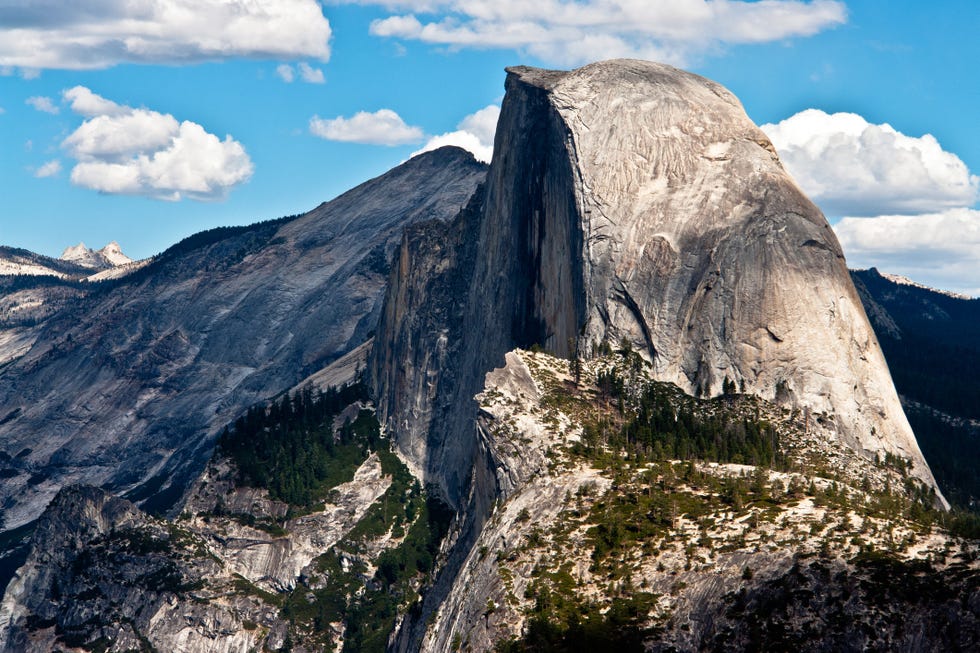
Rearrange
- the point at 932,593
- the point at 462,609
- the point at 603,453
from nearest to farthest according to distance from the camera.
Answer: the point at 932,593, the point at 462,609, the point at 603,453

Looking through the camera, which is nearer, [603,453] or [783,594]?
[783,594]

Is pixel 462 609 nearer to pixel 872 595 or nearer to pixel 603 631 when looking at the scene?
pixel 603 631

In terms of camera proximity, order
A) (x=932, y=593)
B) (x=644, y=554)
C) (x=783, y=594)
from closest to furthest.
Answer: (x=932, y=593) < (x=783, y=594) < (x=644, y=554)

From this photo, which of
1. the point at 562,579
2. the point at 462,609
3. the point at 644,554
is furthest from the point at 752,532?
the point at 462,609

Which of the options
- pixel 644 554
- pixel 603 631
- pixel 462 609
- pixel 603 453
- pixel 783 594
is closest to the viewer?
pixel 783 594

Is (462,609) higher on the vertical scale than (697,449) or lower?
lower

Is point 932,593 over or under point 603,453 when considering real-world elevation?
under

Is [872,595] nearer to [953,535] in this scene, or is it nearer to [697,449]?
[953,535]

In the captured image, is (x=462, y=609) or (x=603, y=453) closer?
(x=462, y=609)

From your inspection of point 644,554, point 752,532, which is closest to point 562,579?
point 644,554
